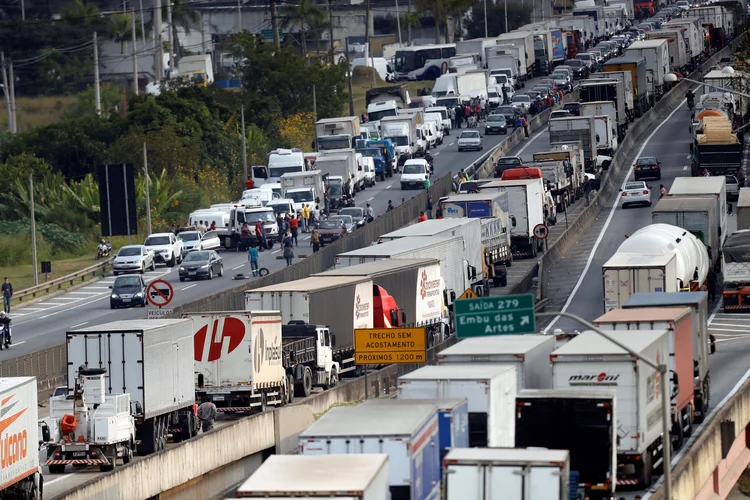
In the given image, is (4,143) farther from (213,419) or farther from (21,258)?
(213,419)

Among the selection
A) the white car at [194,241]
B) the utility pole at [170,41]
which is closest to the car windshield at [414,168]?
the white car at [194,241]

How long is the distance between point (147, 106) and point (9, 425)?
8499cm

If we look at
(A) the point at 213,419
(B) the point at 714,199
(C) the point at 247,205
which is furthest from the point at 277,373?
(C) the point at 247,205

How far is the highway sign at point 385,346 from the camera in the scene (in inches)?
1592

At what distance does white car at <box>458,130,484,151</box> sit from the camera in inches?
4205

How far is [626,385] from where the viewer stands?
31.0m

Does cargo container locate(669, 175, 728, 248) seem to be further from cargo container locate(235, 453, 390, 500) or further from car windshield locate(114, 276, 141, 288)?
cargo container locate(235, 453, 390, 500)

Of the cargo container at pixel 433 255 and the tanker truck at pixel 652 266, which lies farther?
the cargo container at pixel 433 255

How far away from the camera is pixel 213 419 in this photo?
128 feet

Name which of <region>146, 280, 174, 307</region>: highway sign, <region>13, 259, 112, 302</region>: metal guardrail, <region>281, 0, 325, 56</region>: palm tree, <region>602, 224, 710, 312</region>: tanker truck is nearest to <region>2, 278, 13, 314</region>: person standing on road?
<region>13, 259, 112, 302</region>: metal guardrail

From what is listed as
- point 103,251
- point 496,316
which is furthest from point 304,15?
point 496,316

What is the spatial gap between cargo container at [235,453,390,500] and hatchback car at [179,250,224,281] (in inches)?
1766

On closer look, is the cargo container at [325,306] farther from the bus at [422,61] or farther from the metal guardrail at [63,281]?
the bus at [422,61]

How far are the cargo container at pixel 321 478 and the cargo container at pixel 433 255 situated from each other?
30.3m
